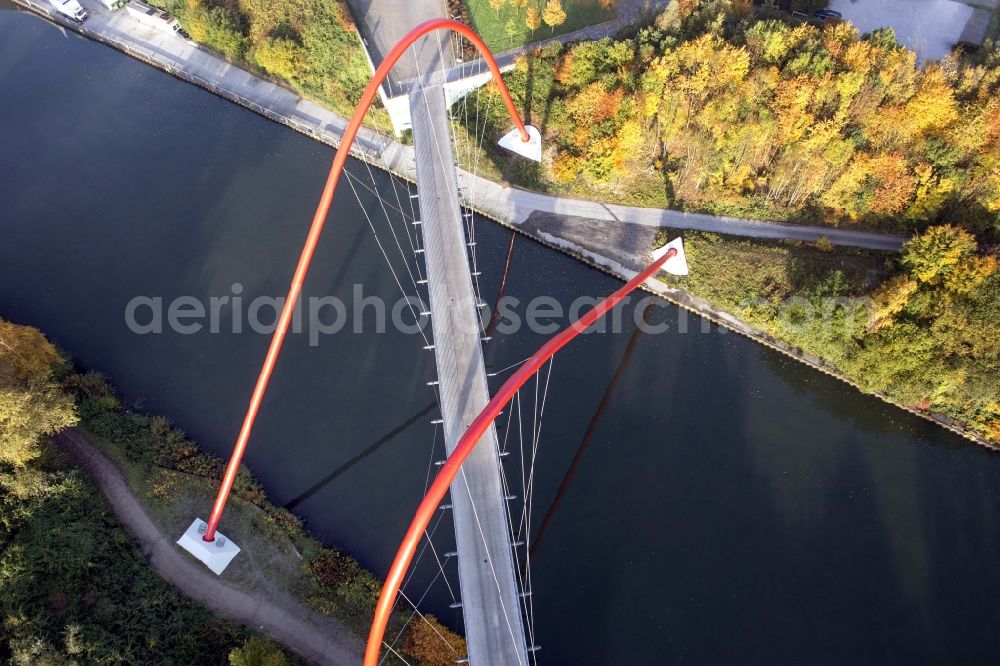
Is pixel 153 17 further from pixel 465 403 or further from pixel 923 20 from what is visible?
pixel 923 20

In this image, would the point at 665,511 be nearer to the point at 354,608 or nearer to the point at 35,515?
the point at 354,608

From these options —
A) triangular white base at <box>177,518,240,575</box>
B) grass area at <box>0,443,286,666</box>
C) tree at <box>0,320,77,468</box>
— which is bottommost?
grass area at <box>0,443,286,666</box>

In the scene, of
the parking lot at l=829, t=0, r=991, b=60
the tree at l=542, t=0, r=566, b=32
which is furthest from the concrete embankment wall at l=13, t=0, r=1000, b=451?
the parking lot at l=829, t=0, r=991, b=60

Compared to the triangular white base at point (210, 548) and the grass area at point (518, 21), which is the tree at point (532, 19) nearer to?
the grass area at point (518, 21)

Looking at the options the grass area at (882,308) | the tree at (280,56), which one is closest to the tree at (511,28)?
the tree at (280,56)

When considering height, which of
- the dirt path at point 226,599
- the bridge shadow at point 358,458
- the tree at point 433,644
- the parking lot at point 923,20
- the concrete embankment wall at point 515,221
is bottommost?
the dirt path at point 226,599

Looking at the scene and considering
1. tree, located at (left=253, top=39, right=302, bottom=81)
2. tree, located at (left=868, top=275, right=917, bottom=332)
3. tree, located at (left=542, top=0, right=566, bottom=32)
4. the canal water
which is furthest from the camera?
tree, located at (left=253, top=39, right=302, bottom=81)

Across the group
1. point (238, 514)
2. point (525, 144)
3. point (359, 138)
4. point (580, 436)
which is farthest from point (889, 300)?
point (238, 514)

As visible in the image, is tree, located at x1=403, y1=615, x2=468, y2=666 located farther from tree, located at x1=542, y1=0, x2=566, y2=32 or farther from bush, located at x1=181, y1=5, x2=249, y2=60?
bush, located at x1=181, y1=5, x2=249, y2=60
